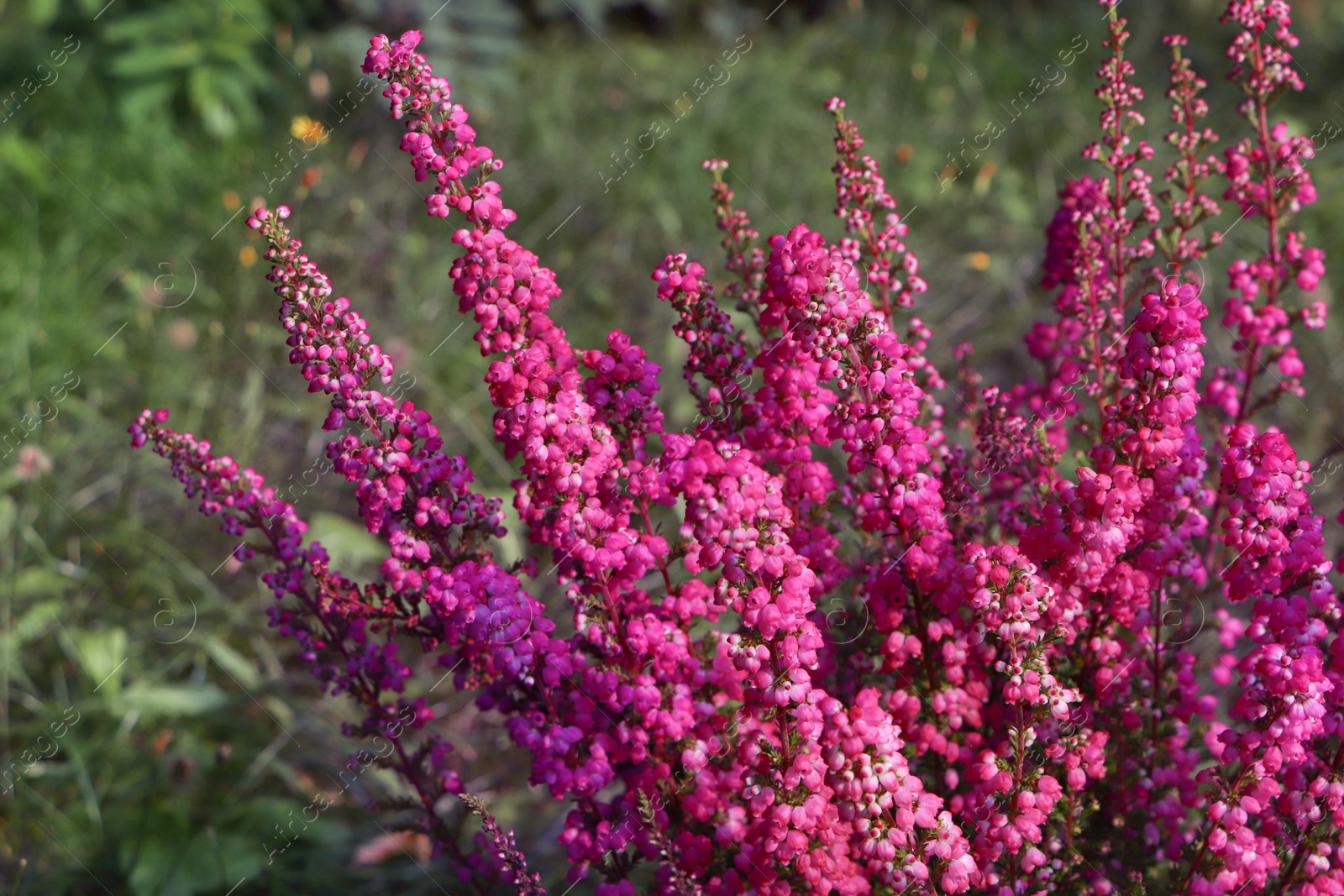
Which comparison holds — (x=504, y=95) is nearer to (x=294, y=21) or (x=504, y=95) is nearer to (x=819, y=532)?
(x=294, y=21)

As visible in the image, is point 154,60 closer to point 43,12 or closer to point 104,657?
point 43,12

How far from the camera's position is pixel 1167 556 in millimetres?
1547

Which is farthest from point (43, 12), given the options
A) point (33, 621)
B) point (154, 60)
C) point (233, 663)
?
point (233, 663)

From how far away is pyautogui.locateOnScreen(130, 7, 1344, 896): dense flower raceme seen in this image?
138 cm

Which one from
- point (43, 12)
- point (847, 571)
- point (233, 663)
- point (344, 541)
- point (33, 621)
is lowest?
point (847, 571)

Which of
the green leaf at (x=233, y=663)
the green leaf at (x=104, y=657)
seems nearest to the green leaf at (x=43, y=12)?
the green leaf at (x=104, y=657)

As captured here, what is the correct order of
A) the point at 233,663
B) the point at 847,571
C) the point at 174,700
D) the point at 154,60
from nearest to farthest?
the point at 847,571, the point at 174,700, the point at 233,663, the point at 154,60

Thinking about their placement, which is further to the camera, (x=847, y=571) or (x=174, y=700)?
(x=174, y=700)

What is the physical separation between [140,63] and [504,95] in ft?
5.74

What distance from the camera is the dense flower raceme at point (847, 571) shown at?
1.38 meters

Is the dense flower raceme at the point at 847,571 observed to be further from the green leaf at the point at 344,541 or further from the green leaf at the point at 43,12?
the green leaf at the point at 43,12

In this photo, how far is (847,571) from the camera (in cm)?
174

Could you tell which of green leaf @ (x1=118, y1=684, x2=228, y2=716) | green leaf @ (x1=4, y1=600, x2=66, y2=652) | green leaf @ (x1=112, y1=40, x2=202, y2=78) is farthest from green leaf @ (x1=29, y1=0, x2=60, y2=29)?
green leaf @ (x1=118, y1=684, x2=228, y2=716)

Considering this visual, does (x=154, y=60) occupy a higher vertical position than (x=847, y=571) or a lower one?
higher
